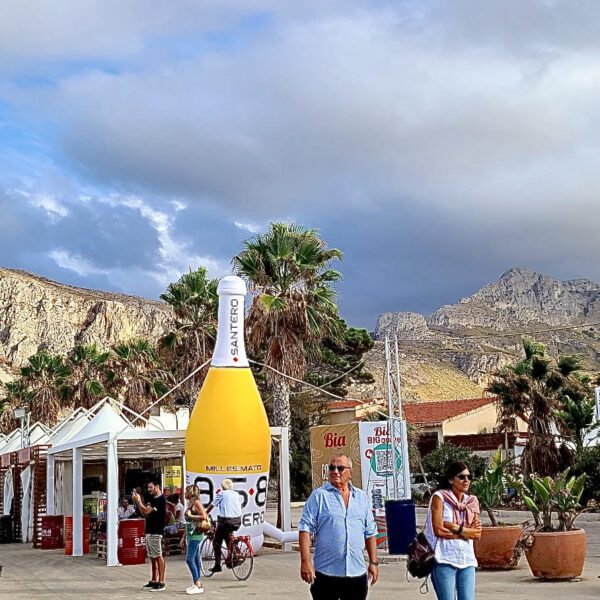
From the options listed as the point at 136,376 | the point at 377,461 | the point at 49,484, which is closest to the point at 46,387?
the point at 136,376

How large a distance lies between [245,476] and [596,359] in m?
104

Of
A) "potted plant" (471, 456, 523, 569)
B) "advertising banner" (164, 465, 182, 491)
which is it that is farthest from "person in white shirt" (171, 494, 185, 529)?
"advertising banner" (164, 465, 182, 491)

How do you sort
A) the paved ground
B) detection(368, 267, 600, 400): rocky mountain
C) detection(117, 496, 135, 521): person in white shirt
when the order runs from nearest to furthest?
the paved ground → detection(117, 496, 135, 521): person in white shirt → detection(368, 267, 600, 400): rocky mountain

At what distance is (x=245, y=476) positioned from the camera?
1673cm

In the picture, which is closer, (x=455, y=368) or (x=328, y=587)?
(x=328, y=587)

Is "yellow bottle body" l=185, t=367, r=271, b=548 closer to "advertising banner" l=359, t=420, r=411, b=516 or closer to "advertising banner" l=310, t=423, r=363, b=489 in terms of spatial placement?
"advertising banner" l=359, t=420, r=411, b=516

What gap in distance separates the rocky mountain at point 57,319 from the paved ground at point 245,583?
3622 inches

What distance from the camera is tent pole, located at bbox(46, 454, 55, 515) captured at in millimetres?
23266

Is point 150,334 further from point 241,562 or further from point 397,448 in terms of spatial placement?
→ point 241,562

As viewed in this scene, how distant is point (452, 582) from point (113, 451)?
1179 centimetres

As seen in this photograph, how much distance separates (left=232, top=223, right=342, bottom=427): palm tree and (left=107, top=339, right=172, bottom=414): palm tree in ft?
54.4

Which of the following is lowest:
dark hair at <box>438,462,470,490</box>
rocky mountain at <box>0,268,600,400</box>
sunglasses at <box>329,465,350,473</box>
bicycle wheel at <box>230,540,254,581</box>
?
bicycle wheel at <box>230,540,254,581</box>

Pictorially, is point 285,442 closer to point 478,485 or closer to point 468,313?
point 478,485

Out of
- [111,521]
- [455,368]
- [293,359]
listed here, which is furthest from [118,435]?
[455,368]
